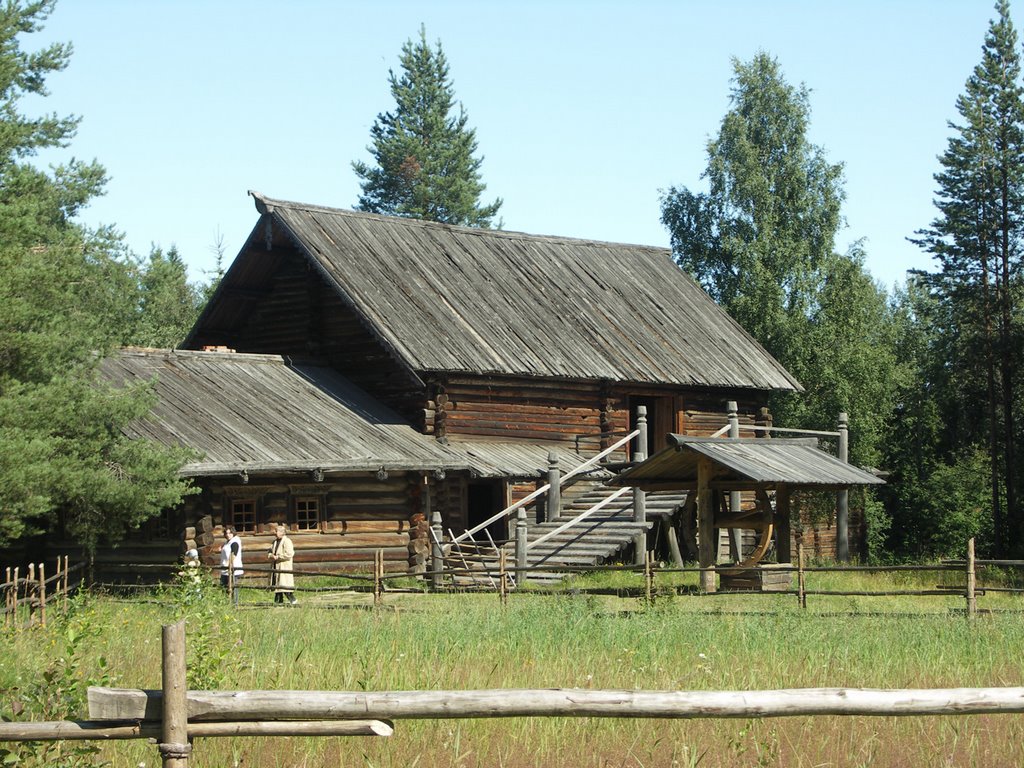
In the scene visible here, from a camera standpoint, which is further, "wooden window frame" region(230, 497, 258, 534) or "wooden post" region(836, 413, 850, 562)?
"wooden post" region(836, 413, 850, 562)

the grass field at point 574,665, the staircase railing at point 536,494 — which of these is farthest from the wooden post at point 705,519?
the staircase railing at point 536,494

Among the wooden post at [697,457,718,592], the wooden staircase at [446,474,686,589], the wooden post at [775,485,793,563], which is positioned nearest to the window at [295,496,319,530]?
the wooden staircase at [446,474,686,589]

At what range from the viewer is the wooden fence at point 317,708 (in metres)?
8.03

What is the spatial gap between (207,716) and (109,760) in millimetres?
1739

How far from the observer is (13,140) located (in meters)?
20.4

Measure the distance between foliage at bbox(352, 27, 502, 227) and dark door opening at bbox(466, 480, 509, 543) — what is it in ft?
99.6

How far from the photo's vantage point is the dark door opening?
30125 mm

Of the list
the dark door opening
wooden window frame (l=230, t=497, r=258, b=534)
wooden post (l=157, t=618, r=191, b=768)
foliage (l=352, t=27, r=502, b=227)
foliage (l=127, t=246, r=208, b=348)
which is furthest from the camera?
foliage (l=352, t=27, r=502, b=227)

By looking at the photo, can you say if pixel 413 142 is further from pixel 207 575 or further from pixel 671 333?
pixel 207 575

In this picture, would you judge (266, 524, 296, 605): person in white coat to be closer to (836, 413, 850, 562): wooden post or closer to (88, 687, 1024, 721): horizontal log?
(836, 413, 850, 562): wooden post

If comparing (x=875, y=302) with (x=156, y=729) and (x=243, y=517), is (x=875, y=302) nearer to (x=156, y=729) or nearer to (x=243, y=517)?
(x=243, y=517)

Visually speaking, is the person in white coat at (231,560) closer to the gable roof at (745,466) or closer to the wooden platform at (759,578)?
the gable roof at (745,466)

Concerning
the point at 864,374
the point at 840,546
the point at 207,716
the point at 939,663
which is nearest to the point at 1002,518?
the point at 864,374

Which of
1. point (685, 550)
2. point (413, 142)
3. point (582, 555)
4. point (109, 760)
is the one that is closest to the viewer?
point (109, 760)
